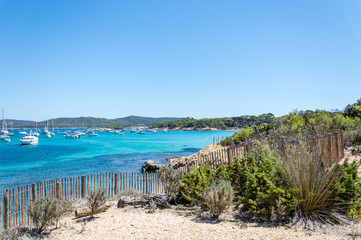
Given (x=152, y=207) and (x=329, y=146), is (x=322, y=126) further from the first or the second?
(x=152, y=207)

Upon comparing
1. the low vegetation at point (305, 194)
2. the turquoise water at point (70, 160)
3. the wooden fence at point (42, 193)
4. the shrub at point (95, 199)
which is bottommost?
the turquoise water at point (70, 160)

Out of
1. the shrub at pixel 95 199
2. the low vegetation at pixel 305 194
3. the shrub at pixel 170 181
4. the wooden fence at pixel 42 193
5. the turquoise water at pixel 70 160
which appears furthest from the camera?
the turquoise water at pixel 70 160

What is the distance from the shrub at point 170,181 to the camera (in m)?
7.80

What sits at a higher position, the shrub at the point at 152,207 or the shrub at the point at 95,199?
the shrub at the point at 95,199

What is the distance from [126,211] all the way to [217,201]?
121 inches

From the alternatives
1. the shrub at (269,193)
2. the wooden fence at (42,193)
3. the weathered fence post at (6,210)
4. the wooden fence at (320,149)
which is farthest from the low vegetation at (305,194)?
the weathered fence post at (6,210)

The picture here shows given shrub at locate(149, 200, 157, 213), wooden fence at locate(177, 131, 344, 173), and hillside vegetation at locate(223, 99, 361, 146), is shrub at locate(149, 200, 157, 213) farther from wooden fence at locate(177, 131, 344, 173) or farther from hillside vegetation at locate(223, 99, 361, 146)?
hillside vegetation at locate(223, 99, 361, 146)

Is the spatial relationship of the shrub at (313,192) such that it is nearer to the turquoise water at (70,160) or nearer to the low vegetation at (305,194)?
the low vegetation at (305,194)

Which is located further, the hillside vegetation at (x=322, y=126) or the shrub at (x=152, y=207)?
the hillside vegetation at (x=322, y=126)

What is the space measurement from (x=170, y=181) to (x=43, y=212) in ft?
12.6

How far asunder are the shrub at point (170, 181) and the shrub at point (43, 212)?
3242mm

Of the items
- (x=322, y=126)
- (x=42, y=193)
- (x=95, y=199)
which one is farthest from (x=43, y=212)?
(x=322, y=126)

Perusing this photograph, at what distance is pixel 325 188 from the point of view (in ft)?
18.5

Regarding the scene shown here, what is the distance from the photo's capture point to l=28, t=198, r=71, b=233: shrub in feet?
18.1
